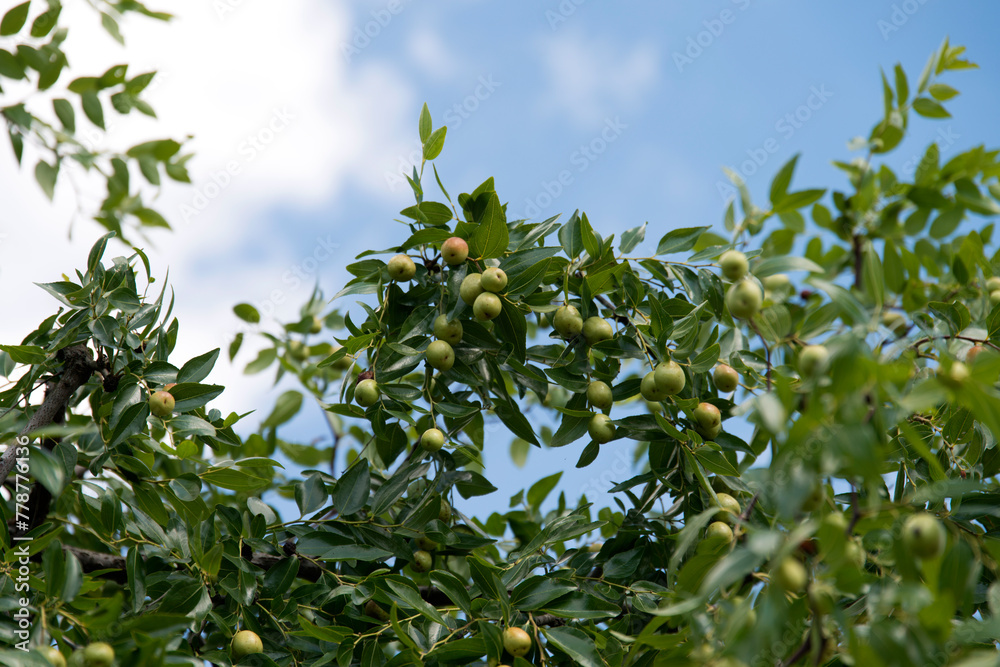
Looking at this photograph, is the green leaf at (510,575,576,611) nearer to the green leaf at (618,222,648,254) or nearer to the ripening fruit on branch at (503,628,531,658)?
the ripening fruit on branch at (503,628,531,658)

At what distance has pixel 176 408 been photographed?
79.4 inches

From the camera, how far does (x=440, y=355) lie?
2.02 m

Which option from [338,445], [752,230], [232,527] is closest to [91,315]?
[232,527]

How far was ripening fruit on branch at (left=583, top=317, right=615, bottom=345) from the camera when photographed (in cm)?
205

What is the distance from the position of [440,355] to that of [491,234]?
35 centimetres

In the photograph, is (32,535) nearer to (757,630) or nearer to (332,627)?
(332,627)

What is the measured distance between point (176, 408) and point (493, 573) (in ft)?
3.10

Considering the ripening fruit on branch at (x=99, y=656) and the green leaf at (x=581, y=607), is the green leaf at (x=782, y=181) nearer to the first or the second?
the green leaf at (x=581, y=607)

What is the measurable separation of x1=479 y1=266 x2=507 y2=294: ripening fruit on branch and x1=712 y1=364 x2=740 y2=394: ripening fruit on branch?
2.11ft

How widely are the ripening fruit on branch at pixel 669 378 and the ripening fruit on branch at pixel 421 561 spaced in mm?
868

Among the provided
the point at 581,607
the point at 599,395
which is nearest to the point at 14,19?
the point at 599,395

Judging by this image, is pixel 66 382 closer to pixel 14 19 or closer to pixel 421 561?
pixel 14 19

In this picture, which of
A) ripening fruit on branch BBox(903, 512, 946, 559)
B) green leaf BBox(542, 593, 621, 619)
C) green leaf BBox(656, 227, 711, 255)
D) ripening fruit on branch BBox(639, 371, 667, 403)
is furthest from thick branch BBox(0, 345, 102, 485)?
ripening fruit on branch BBox(903, 512, 946, 559)

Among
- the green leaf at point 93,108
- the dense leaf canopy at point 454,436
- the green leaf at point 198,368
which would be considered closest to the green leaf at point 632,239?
the dense leaf canopy at point 454,436
